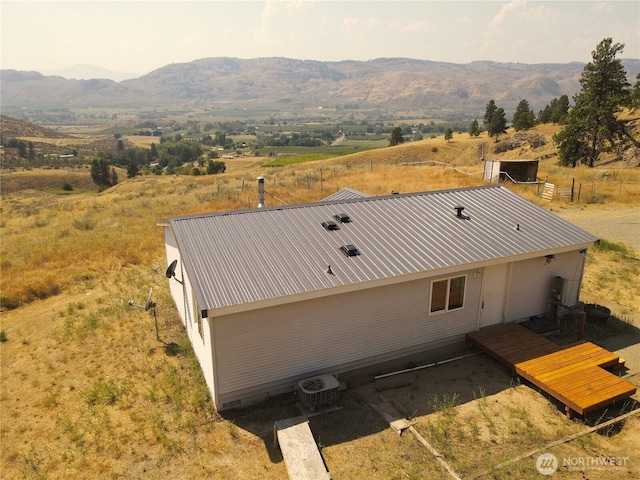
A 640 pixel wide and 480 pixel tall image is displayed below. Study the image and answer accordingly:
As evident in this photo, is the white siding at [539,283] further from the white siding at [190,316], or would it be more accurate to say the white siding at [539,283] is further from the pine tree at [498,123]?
the pine tree at [498,123]

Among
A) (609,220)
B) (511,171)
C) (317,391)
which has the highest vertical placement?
(511,171)

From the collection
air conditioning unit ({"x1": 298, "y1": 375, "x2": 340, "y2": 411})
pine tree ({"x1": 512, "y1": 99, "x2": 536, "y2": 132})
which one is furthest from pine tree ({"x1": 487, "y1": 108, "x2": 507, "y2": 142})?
air conditioning unit ({"x1": 298, "y1": 375, "x2": 340, "y2": 411})

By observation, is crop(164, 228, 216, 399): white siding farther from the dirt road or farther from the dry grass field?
the dirt road

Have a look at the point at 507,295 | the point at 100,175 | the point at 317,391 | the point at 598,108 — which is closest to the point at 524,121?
the point at 598,108

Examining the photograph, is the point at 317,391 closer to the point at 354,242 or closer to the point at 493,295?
the point at 354,242

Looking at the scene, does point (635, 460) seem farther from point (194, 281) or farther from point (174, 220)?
point (174, 220)

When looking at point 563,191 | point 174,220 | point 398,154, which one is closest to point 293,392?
point 174,220

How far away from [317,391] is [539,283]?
311 inches

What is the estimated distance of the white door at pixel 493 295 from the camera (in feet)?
38.7

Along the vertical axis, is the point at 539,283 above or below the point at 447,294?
below

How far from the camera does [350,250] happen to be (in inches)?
426

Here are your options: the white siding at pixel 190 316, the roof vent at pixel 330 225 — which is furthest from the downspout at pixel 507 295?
the white siding at pixel 190 316

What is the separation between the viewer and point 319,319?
9.74 meters

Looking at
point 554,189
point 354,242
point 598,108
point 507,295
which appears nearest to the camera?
point 354,242
